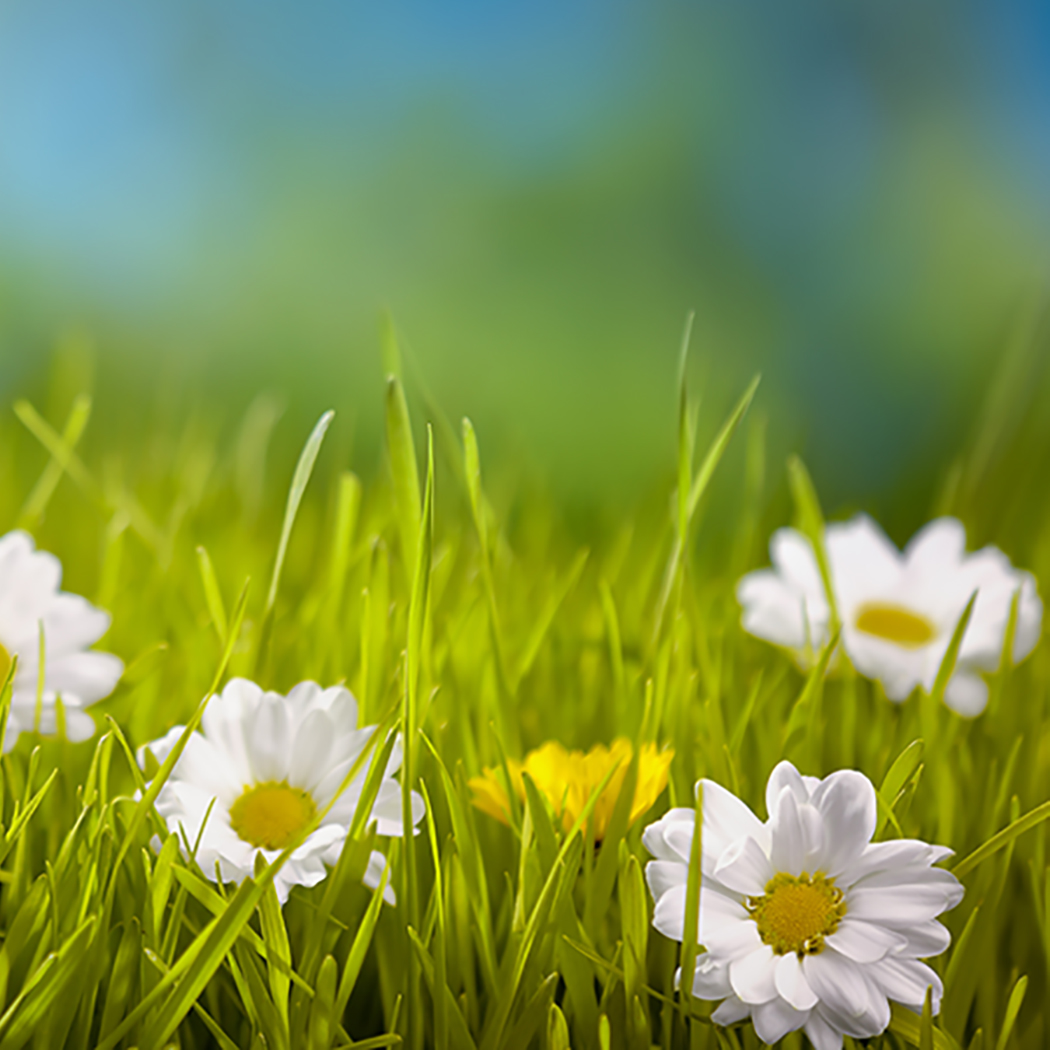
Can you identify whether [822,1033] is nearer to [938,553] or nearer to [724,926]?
[724,926]

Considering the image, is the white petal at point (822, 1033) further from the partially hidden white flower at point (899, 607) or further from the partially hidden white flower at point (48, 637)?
the partially hidden white flower at point (48, 637)

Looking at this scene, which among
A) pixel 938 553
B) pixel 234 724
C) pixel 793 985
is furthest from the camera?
pixel 938 553

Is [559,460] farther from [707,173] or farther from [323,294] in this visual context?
[707,173]

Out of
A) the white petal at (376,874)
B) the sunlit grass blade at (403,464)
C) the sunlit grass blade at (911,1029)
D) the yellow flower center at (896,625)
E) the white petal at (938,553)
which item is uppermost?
the sunlit grass blade at (403,464)

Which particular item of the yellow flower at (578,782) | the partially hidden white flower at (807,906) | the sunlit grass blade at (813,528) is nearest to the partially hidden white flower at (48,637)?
the yellow flower at (578,782)

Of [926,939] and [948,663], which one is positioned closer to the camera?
[926,939]

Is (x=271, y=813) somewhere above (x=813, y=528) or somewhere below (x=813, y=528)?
below

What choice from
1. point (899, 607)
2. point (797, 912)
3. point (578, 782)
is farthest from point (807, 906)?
point (899, 607)

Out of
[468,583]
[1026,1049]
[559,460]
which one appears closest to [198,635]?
[468,583]
